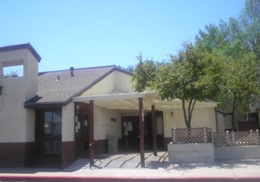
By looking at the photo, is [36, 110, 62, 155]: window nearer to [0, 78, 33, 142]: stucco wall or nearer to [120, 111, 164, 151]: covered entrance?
[0, 78, 33, 142]: stucco wall

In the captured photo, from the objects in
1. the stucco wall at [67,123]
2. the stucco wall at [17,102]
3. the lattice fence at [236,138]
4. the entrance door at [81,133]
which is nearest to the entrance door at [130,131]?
the entrance door at [81,133]

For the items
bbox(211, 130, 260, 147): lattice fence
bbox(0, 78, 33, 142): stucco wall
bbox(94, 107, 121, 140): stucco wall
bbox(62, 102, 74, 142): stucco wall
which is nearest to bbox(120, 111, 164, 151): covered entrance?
bbox(94, 107, 121, 140): stucco wall

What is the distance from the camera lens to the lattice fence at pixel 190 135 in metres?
12.2

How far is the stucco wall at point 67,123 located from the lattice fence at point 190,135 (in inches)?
186

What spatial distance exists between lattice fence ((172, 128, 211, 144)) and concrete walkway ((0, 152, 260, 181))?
1.15 metres

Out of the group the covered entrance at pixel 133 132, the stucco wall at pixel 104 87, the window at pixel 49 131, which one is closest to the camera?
the window at pixel 49 131

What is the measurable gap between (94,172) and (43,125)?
423 centimetres

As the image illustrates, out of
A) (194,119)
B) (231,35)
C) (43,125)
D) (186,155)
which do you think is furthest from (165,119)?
(231,35)

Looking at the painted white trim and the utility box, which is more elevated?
the painted white trim

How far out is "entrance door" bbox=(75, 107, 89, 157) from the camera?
13.6m

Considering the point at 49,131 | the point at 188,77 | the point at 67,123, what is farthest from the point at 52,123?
the point at 188,77

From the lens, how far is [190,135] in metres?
12.3

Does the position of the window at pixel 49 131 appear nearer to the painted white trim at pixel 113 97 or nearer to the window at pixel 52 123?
the window at pixel 52 123

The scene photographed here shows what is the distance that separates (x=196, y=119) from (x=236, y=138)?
19.6 feet
